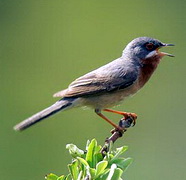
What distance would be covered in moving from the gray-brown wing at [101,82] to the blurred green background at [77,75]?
2.09 m

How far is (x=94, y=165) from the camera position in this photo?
2564 mm

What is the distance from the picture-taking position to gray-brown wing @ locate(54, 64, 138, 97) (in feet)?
15.1

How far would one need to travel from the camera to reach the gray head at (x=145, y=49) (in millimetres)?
4965

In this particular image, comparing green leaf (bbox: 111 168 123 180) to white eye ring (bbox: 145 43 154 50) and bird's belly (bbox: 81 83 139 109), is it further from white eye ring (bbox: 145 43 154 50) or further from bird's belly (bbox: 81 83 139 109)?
white eye ring (bbox: 145 43 154 50)

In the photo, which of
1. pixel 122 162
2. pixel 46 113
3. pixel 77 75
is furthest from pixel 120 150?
pixel 77 75

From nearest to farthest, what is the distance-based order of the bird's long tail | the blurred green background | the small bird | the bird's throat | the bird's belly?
the bird's long tail
the small bird
the bird's belly
the bird's throat
the blurred green background

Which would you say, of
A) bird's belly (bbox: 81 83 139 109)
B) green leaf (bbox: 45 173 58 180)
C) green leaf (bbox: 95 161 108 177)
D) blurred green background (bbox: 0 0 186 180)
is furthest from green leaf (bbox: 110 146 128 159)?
blurred green background (bbox: 0 0 186 180)

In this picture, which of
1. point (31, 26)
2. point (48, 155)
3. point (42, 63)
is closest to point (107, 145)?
point (48, 155)

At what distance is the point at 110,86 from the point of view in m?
4.79

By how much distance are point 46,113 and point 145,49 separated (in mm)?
1228

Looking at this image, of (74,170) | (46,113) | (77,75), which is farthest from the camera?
(77,75)

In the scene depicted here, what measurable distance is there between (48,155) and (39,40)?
3111 millimetres

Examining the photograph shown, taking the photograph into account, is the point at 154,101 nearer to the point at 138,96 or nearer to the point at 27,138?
the point at 138,96

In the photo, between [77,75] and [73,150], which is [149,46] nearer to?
[73,150]
